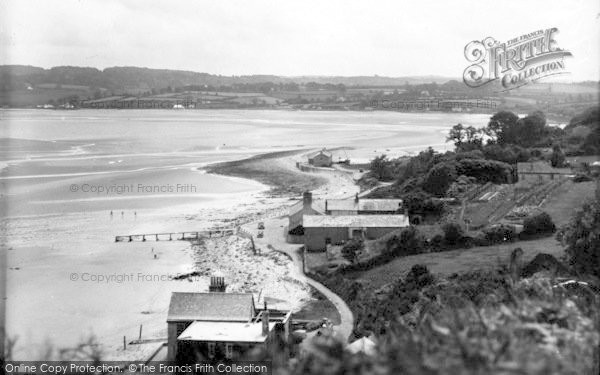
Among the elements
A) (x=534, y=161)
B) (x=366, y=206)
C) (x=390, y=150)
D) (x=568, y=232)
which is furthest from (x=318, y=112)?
(x=568, y=232)

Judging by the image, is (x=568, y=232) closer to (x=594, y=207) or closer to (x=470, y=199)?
(x=594, y=207)

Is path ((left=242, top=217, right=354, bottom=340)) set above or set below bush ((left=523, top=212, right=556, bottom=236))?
below

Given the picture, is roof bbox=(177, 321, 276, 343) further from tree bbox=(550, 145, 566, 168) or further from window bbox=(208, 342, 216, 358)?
tree bbox=(550, 145, 566, 168)

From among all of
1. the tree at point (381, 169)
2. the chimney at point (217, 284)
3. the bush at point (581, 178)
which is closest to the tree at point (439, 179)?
the bush at point (581, 178)

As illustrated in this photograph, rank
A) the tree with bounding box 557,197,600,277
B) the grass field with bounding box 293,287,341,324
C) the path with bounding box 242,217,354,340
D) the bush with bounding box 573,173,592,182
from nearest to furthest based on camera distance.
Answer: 1. the tree with bounding box 557,197,600,277
2. the path with bounding box 242,217,354,340
3. the grass field with bounding box 293,287,341,324
4. the bush with bounding box 573,173,592,182

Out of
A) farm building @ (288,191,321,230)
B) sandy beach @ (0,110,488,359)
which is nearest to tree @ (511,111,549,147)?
sandy beach @ (0,110,488,359)

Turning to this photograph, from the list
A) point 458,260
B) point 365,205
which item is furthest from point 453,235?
point 365,205

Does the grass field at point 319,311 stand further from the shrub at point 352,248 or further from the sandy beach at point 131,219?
the shrub at point 352,248

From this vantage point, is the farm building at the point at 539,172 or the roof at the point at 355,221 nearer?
the roof at the point at 355,221

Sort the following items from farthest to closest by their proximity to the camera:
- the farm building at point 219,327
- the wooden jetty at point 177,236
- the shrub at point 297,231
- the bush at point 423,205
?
the bush at point 423,205 → the wooden jetty at point 177,236 → the shrub at point 297,231 → the farm building at point 219,327
